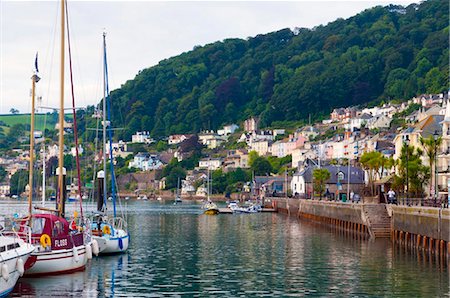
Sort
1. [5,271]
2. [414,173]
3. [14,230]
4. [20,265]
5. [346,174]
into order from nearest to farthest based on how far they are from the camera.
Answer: [5,271], [20,265], [14,230], [414,173], [346,174]

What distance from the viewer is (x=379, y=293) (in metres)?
40.0

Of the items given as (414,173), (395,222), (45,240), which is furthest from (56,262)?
(414,173)

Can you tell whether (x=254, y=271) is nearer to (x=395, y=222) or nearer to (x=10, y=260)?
(x=10, y=260)

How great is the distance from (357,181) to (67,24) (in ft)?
297

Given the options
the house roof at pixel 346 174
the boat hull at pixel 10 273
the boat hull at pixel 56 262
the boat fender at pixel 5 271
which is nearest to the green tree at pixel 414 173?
the boat hull at pixel 56 262

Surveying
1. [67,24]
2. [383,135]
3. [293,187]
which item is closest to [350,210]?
[67,24]

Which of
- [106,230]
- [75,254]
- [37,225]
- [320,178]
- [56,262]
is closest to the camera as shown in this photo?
[56,262]

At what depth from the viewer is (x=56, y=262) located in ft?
138

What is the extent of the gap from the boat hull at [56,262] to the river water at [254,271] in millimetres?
429

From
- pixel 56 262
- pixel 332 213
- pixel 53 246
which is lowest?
pixel 56 262

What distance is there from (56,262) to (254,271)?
1171 cm

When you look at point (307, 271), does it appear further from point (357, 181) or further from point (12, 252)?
point (357, 181)

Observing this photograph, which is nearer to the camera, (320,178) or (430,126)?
(430,126)

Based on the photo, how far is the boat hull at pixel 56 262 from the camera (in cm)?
4138
